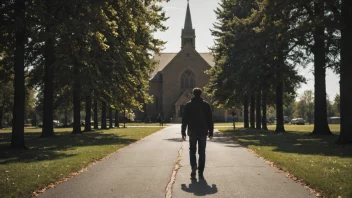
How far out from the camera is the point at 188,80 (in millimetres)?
77375

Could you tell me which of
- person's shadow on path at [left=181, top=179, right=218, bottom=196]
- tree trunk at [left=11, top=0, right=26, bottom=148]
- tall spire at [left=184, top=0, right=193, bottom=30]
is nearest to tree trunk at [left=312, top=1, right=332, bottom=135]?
tree trunk at [left=11, top=0, right=26, bottom=148]

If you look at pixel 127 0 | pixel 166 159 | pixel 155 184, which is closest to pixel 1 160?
pixel 166 159

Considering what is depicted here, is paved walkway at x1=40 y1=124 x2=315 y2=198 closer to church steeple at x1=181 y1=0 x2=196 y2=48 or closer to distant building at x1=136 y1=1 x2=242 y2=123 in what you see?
distant building at x1=136 y1=1 x2=242 y2=123

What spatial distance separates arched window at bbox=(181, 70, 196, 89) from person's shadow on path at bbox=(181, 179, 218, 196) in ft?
227

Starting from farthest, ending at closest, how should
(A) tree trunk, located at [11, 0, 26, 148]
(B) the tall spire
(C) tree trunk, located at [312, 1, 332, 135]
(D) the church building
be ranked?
(B) the tall spire, (D) the church building, (C) tree trunk, located at [312, 1, 332, 135], (A) tree trunk, located at [11, 0, 26, 148]

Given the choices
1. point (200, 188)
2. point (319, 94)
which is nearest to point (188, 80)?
point (319, 94)

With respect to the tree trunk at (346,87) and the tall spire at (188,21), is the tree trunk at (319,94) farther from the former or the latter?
the tall spire at (188,21)

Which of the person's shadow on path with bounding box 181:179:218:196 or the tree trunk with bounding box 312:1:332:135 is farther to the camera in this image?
the tree trunk with bounding box 312:1:332:135

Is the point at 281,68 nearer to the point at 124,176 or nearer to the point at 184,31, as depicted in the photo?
the point at 124,176

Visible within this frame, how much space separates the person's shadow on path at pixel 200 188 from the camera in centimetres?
709

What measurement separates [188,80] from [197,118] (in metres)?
68.8

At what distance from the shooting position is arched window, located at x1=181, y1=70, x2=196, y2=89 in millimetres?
77188

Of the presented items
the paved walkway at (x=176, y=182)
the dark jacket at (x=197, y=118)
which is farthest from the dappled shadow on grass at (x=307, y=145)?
the dark jacket at (x=197, y=118)

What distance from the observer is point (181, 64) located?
77000 millimetres
